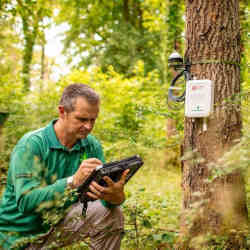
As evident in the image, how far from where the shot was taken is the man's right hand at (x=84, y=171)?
6.95 feet

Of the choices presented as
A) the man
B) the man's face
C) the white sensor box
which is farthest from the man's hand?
the white sensor box

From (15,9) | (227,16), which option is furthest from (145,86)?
(227,16)

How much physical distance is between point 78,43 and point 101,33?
1370 millimetres

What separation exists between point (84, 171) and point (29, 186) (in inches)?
15.2

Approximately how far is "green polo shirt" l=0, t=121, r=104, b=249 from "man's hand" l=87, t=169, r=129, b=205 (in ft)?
0.65

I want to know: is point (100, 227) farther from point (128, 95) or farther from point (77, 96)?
point (128, 95)

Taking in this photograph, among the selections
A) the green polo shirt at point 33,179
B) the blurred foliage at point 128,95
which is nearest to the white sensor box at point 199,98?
the blurred foliage at point 128,95

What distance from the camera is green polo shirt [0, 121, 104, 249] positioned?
216 centimetres

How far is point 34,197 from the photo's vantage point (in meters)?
2.17

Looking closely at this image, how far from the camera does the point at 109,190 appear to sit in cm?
230

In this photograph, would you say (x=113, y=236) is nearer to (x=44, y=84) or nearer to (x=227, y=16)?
(x=227, y=16)

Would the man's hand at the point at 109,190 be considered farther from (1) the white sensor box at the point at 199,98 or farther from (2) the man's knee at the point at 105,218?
(1) the white sensor box at the point at 199,98

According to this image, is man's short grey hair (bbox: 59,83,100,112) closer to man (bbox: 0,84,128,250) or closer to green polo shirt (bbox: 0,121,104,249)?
man (bbox: 0,84,128,250)

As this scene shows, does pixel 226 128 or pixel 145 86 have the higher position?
pixel 145 86
